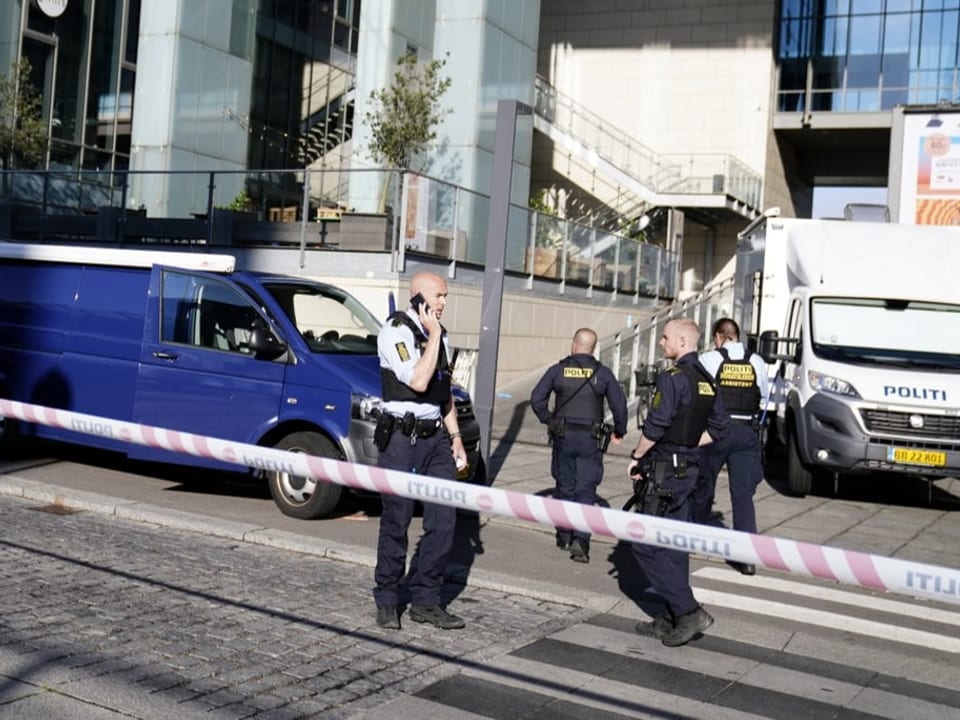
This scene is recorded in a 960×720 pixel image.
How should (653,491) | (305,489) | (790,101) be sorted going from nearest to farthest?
(653,491)
(305,489)
(790,101)

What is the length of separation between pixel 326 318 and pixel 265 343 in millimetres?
888

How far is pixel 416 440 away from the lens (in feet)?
20.8

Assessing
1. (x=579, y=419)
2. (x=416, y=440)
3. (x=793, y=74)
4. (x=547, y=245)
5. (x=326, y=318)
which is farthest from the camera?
(x=793, y=74)

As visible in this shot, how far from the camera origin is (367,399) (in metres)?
9.27

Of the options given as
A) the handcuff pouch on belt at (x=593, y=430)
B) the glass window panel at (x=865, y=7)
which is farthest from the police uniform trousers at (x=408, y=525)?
the glass window panel at (x=865, y=7)

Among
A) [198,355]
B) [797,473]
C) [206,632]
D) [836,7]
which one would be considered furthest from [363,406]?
[836,7]

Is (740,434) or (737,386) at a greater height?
(737,386)

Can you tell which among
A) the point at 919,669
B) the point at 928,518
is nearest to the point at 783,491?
the point at 928,518

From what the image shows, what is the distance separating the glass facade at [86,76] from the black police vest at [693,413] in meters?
23.8

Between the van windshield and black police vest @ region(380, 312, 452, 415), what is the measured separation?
3.40m

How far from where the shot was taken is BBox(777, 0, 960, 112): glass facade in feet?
121

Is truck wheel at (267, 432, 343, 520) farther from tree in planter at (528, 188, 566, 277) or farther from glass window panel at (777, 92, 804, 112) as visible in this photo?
glass window panel at (777, 92, 804, 112)

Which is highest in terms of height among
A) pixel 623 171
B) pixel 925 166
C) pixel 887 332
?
pixel 623 171

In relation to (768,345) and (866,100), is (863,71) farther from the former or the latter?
(768,345)
